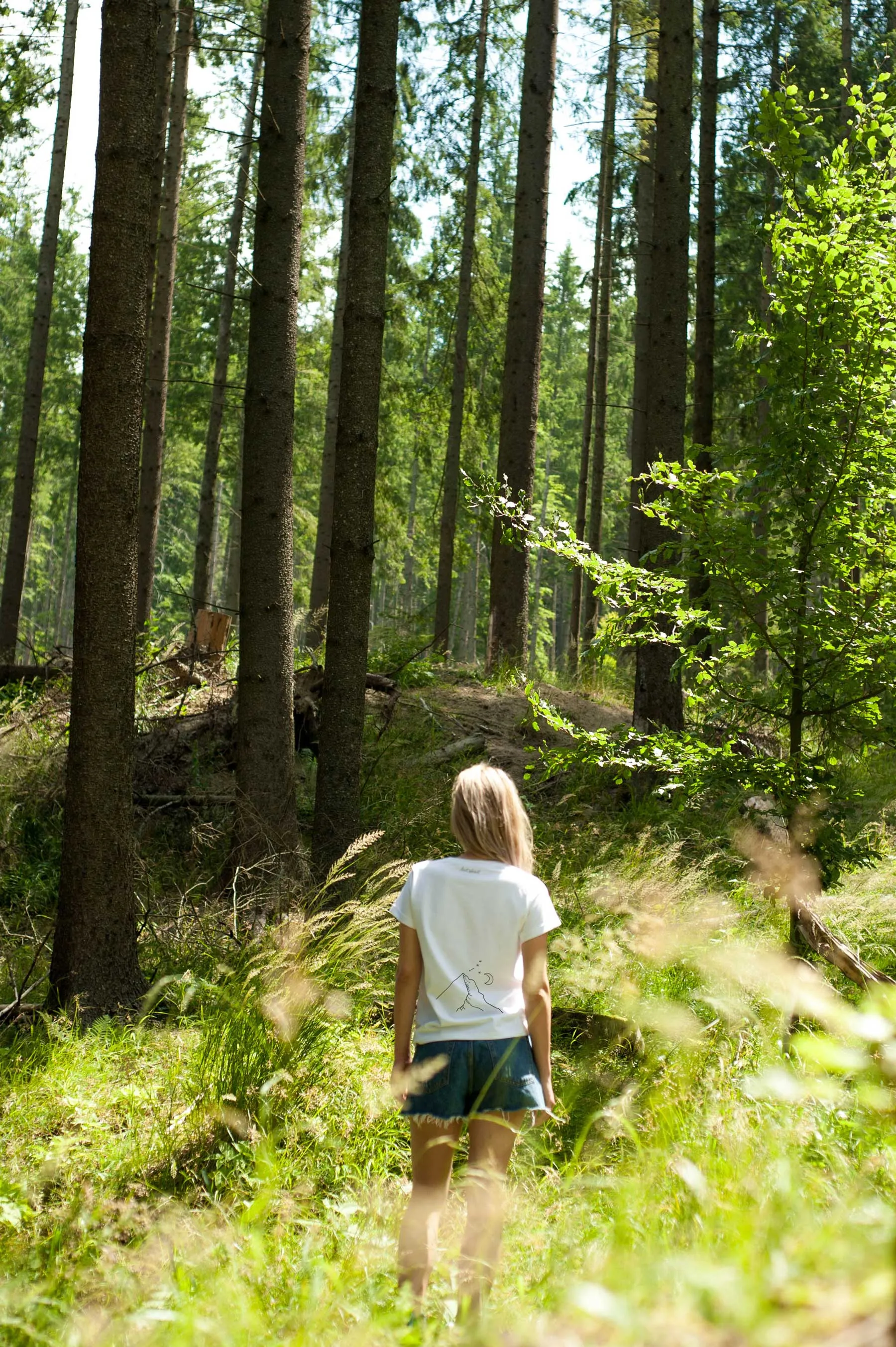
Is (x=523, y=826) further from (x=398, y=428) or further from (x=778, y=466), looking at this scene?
(x=398, y=428)

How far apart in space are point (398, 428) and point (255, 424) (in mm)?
21563

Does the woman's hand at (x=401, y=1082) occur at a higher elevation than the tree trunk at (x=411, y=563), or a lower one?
lower

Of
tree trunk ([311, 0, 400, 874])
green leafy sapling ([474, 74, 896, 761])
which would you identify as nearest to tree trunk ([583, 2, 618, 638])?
tree trunk ([311, 0, 400, 874])

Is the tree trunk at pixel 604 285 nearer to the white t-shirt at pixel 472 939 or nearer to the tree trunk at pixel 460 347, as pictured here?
the tree trunk at pixel 460 347

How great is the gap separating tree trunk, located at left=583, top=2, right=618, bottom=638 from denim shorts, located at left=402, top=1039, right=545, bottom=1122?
15745mm

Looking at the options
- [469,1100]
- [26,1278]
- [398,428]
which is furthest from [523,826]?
[398,428]

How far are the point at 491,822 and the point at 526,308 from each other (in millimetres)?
9852

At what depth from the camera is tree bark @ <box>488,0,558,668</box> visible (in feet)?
39.0

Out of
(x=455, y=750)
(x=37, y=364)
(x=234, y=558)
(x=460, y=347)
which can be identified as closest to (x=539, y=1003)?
(x=455, y=750)

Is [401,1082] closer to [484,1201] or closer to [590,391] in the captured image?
[484,1201]

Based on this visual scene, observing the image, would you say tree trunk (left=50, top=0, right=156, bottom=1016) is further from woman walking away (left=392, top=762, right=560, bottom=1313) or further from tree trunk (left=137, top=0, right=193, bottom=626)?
tree trunk (left=137, top=0, right=193, bottom=626)

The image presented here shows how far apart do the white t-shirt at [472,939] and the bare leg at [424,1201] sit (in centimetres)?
30

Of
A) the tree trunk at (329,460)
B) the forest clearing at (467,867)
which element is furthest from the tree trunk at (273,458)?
the tree trunk at (329,460)

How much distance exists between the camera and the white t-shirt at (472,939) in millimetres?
3197
